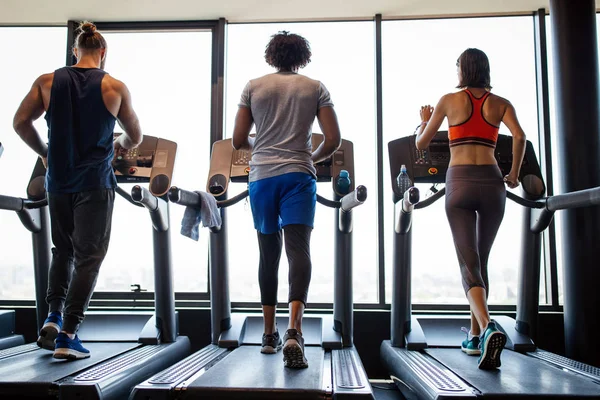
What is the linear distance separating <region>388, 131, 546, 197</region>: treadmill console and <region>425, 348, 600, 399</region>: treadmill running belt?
1017 millimetres

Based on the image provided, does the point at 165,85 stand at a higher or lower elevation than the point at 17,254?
higher

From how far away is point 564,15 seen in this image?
139 inches

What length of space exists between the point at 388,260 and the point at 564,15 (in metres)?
2.20

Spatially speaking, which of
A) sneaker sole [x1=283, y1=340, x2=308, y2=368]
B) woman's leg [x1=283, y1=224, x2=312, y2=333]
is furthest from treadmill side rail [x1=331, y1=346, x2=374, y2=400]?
woman's leg [x1=283, y1=224, x2=312, y2=333]

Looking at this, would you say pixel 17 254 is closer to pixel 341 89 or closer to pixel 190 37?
pixel 190 37

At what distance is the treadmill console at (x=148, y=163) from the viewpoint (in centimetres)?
325

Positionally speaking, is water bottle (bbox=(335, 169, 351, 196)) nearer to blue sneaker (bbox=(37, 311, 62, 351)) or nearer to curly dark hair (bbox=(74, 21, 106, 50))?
curly dark hair (bbox=(74, 21, 106, 50))

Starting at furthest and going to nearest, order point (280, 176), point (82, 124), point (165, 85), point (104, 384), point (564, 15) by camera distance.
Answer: point (165, 85)
point (564, 15)
point (82, 124)
point (280, 176)
point (104, 384)

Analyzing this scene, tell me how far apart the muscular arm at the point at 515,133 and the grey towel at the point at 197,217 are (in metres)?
1.63

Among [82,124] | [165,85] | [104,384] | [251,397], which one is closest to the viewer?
[251,397]

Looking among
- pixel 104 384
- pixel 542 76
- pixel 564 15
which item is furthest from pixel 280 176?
pixel 542 76

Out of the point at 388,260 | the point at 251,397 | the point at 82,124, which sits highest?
the point at 82,124

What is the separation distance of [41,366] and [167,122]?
2523mm

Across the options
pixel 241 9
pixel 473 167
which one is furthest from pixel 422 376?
pixel 241 9
